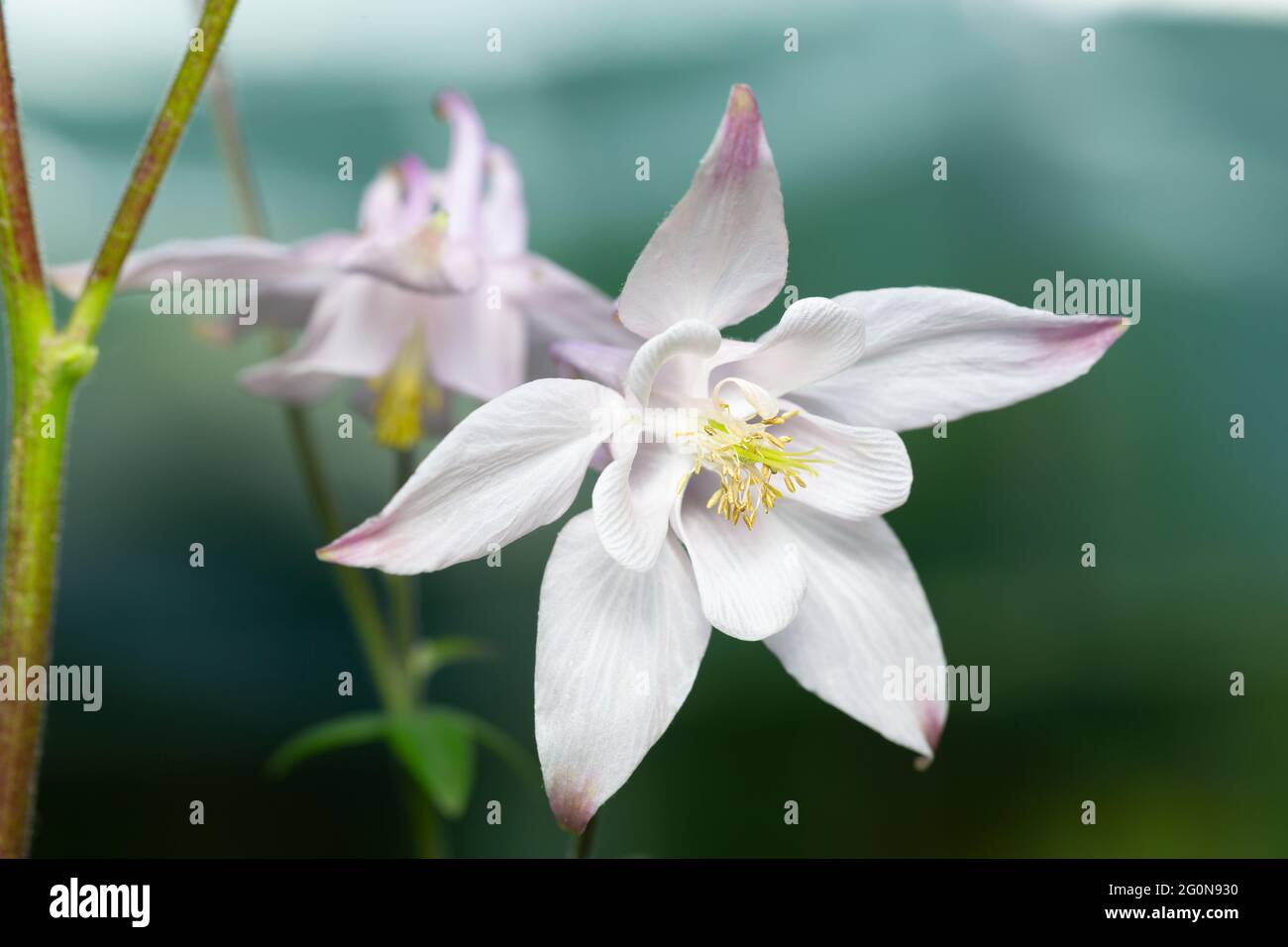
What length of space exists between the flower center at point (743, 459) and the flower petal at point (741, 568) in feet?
0.04

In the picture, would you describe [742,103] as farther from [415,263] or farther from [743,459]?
[415,263]

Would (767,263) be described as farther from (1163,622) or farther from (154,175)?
(1163,622)

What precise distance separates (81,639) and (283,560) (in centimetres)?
26

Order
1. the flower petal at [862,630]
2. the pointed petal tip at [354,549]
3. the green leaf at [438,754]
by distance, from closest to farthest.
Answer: the pointed petal tip at [354,549]
the flower petal at [862,630]
the green leaf at [438,754]

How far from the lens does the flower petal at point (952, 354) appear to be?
18.1 inches

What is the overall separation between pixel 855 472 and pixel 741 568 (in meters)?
0.06

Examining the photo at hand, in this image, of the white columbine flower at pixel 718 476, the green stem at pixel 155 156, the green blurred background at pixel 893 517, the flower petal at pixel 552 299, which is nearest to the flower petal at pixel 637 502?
the white columbine flower at pixel 718 476

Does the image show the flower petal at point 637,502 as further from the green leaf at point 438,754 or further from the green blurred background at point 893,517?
the green blurred background at point 893,517

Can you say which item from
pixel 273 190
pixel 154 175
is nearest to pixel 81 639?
pixel 273 190

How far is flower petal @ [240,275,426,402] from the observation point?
0.64 metres

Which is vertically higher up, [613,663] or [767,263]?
[767,263]

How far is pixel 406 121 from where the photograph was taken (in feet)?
5.40

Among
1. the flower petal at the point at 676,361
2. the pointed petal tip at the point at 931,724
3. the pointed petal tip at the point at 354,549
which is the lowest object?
the pointed petal tip at the point at 931,724

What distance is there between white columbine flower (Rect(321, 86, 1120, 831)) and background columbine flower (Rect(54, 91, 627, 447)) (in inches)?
5.5
